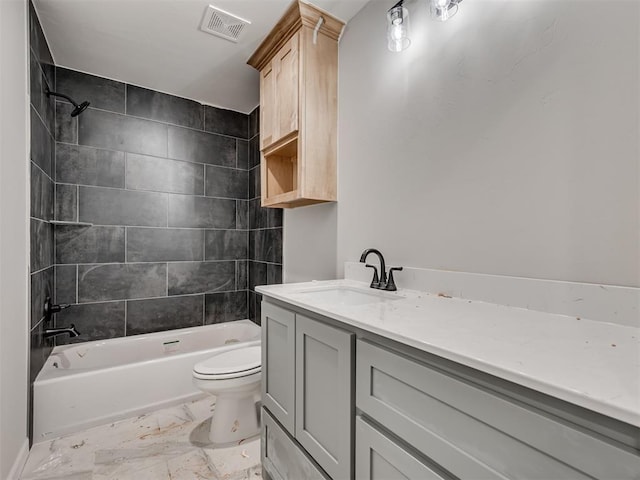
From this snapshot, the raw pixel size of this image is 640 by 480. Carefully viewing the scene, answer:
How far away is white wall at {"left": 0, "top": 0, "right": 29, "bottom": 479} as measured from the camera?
135 cm

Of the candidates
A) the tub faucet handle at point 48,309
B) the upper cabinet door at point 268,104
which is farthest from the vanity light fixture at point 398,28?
the tub faucet handle at point 48,309

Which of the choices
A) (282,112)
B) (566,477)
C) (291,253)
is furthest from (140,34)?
(566,477)

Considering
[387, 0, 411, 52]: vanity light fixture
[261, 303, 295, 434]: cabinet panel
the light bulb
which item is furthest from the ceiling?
Result: [261, 303, 295, 434]: cabinet panel

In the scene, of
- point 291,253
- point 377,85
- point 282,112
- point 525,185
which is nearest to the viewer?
point 525,185

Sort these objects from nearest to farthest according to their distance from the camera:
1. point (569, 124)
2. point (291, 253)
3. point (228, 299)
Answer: point (569, 124) → point (291, 253) → point (228, 299)

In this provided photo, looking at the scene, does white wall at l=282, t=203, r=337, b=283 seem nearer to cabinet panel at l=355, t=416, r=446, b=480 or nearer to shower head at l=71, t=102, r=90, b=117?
cabinet panel at l=355, t=416, r=446, b=480

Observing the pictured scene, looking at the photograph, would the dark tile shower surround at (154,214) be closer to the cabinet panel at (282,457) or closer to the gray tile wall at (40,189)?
the gray tile wall at (40,189)

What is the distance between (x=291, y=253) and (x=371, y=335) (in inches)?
64.6

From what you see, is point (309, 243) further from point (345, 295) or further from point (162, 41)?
point (162, 41)

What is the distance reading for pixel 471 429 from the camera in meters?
0.64

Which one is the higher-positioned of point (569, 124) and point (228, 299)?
point (569, 124)

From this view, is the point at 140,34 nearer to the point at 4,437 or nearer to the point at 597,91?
the point at 4,437

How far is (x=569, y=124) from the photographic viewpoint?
0.98m

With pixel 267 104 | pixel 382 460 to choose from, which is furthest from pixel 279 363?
pixel 267 104
